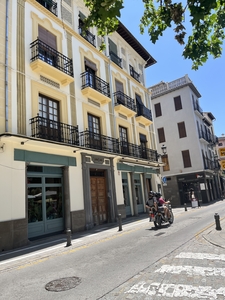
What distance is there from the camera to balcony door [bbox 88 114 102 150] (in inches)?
560

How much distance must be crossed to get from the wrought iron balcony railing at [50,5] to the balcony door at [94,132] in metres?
6.44

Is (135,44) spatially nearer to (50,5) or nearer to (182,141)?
(50,5)

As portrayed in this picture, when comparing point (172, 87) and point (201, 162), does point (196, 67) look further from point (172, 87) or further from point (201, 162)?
point (172, 87)

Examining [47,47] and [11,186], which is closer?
[11,186]

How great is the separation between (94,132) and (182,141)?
721 inches

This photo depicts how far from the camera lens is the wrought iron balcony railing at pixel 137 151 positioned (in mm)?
17650

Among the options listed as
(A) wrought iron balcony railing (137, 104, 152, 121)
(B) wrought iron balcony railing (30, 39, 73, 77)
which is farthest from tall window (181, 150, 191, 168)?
(B) wrought iron balcony railing (30, 39, 73, 77)

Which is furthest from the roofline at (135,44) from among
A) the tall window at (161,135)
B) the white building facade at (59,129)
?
the tall window at (161,135)

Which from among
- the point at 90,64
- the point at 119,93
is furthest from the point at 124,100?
the point at 90,64

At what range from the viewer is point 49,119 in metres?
11.5

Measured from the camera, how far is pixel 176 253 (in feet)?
20.1

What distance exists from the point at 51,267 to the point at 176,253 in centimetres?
324

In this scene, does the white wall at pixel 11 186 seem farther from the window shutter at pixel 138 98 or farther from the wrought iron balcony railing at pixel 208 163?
the wrought iron balcony railing at pixel 208 163

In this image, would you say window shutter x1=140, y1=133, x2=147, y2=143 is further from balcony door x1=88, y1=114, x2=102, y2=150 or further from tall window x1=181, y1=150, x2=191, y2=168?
tall window x1=181, y1=150, x2=191, y2=168
